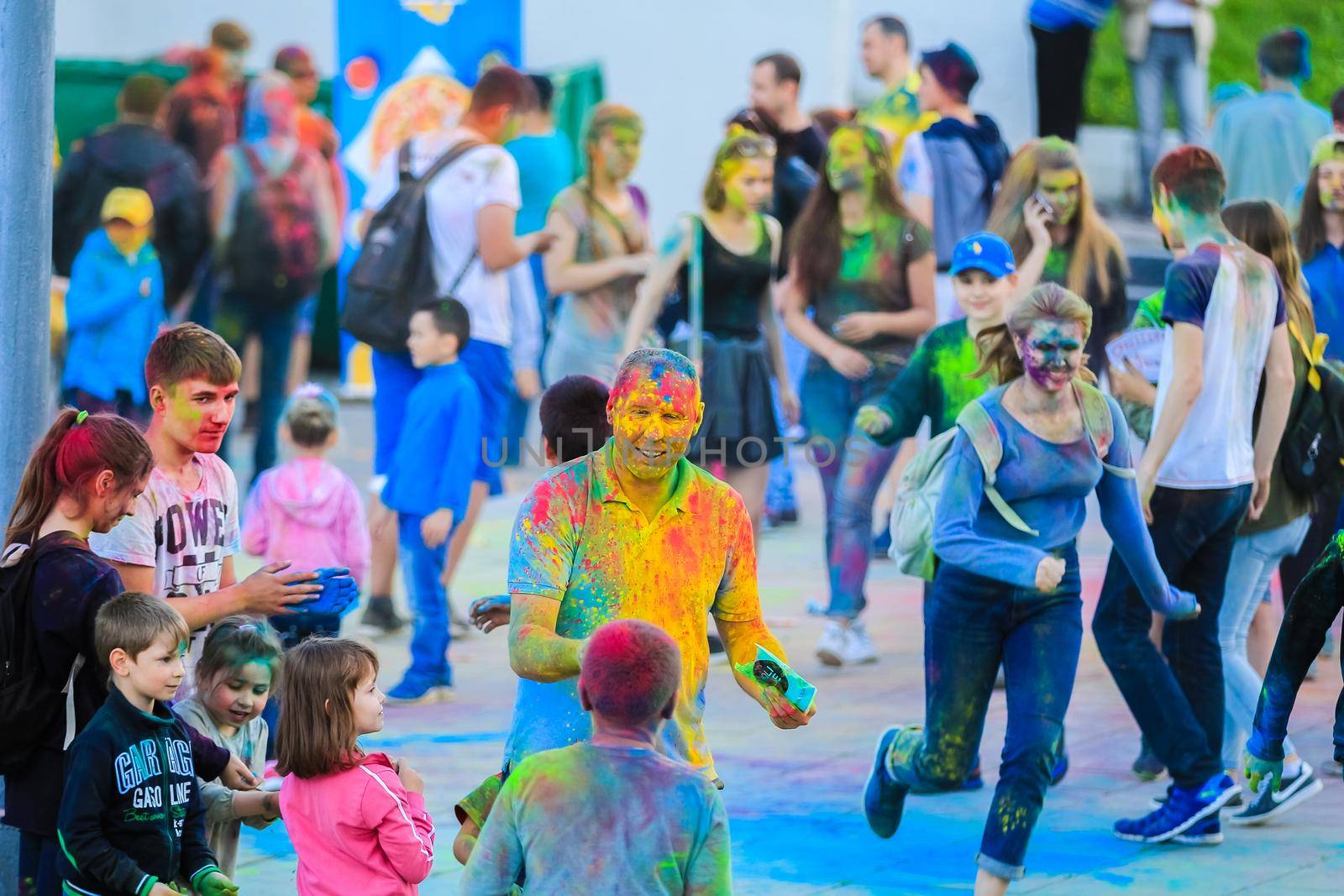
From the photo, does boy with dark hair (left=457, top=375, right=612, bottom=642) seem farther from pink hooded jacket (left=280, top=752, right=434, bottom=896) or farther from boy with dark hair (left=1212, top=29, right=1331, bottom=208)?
boy with dark hair (left=1212, top=29, right=1331, bottom=208)

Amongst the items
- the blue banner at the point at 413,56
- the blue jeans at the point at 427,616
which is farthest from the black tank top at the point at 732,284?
the blue banner at the point at 413,56

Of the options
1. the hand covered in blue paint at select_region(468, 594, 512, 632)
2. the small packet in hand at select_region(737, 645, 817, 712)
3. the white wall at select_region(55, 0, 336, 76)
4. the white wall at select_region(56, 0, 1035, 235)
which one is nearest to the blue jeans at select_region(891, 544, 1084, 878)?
the small packet in hand at select_region(737, 645, 817, 712)

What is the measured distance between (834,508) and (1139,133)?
686 cm

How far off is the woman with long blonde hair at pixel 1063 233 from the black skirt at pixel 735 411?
1188 mm

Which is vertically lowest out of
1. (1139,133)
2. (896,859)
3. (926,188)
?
(896,859)

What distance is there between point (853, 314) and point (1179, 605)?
308 centimetres

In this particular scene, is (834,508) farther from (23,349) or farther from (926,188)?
(23,349)

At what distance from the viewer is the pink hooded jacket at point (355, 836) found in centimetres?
445

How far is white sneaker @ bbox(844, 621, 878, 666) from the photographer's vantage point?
862 cm

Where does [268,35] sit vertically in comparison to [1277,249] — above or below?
above

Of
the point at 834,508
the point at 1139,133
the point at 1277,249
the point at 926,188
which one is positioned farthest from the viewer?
the point at 1139,133

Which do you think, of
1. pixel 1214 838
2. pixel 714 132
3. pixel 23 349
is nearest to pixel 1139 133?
pixel 714 132

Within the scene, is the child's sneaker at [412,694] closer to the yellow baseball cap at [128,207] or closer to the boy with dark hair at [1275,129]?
the yellow baseball cap at [128,207]

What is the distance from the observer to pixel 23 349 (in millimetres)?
5301
